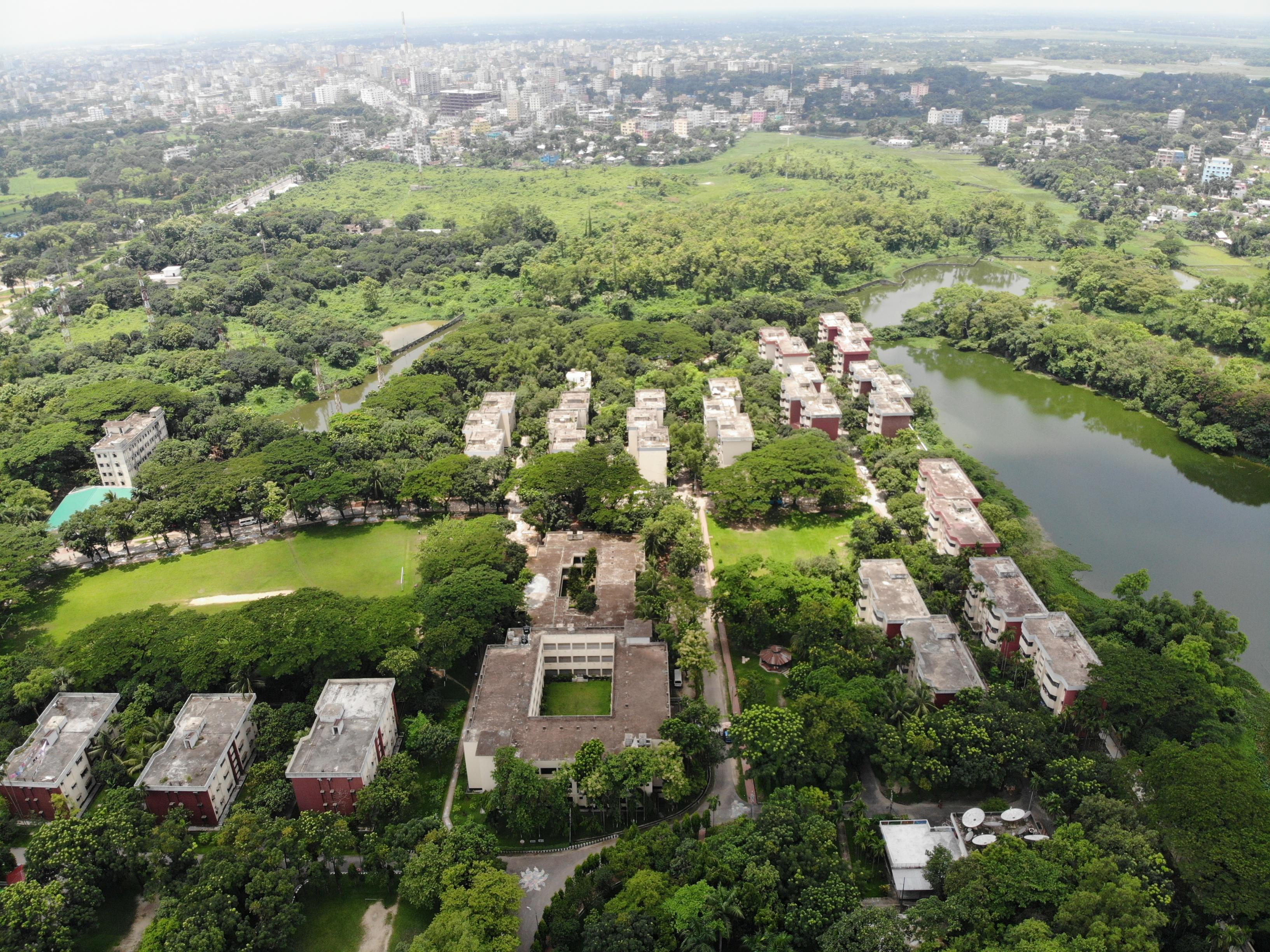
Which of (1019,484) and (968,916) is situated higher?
(968,916)

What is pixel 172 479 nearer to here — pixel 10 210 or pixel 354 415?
pixel 354 415

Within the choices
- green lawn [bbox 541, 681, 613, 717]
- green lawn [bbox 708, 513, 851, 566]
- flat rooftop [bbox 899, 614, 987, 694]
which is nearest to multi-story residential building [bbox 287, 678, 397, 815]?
green lawn [bbox 541, 681, 613, 717]

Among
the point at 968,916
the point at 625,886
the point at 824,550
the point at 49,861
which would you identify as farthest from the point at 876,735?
the point at 49,861

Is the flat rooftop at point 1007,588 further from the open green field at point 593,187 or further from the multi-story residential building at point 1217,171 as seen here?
the multi-story residential building at point 1217,171

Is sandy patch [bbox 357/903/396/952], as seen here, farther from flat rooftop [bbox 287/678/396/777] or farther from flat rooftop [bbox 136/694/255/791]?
flat rooftop [bbox 136/694/255/791]

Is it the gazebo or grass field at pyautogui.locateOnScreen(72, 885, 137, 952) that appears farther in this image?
the gazebo

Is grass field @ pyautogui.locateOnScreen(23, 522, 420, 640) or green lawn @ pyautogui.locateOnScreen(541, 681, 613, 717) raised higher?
green lawn @ pyautogui.locateOnScreen(541, 681, 613, 717)

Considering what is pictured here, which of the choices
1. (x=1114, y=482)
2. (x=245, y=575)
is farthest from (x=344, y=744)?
(x=1114, y=482)
